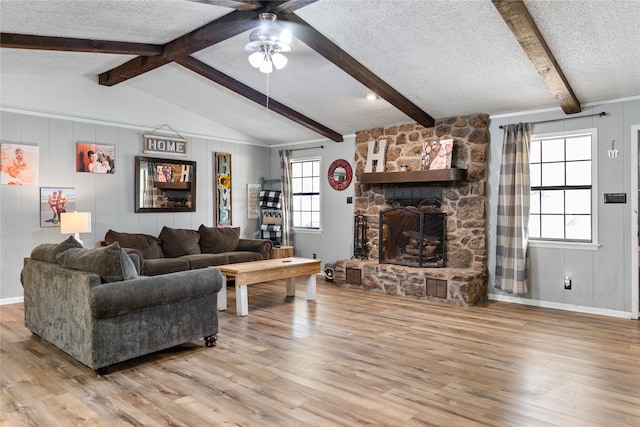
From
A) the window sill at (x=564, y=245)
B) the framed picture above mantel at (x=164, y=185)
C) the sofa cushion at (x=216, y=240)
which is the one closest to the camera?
the window sill at (x=564, y=245)

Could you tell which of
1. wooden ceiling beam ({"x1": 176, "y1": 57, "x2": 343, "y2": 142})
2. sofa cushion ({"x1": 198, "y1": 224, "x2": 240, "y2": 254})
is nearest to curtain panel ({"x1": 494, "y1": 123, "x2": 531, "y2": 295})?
wooden ceiling beam ({"x1": 176, "y1": 57, "x2": 343, "y2": 142})

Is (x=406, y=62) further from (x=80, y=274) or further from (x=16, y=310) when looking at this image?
(x=16, y=310)

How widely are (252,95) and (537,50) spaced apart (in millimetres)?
3695

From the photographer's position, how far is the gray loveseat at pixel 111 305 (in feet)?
10.3

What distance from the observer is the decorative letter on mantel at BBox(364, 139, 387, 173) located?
6711 mm

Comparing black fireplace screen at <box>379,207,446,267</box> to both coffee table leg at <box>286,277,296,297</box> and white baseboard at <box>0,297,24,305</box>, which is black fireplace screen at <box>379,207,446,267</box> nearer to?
coffee table leg at <box>286,277,296,297</box>

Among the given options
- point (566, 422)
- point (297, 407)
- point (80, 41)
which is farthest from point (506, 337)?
point (80, 41)

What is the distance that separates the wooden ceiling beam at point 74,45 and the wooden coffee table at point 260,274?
8.54 feet

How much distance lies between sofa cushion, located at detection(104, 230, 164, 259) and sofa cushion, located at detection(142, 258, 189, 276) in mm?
164

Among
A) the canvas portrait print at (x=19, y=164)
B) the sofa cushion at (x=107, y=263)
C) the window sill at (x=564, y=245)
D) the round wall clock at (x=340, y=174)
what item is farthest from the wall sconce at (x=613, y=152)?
the canvas portrait print at (x=19, y=164)

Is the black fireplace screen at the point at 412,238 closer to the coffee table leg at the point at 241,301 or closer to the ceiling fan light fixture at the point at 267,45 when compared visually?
the coffee table leg at the point at 241,301

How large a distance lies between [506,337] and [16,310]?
18.1 ft

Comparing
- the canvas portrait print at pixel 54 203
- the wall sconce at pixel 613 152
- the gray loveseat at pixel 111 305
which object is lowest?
the gray loveseat at pixel 111 305

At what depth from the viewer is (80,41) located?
4484 millimetres
